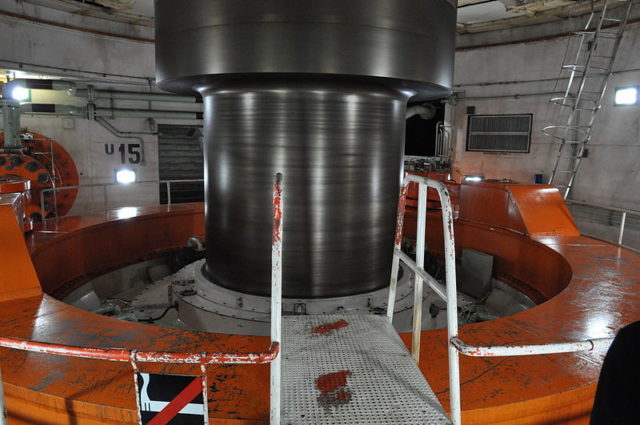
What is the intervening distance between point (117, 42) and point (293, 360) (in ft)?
31.8

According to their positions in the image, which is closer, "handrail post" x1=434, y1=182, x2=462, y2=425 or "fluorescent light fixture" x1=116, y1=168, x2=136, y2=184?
"handrail post" x1=434, y1=182, x2=462, y2=425

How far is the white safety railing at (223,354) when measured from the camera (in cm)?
166

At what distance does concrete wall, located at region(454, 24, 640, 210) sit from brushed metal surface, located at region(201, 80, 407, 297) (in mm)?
6001

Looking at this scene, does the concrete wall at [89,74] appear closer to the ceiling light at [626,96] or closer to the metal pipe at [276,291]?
the metal pipe at [276,291]

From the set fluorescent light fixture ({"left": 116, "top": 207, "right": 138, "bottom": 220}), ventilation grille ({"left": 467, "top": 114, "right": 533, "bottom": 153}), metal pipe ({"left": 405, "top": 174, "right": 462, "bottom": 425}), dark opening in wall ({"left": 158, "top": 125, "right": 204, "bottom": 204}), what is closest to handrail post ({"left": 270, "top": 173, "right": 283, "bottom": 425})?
metal pipe ({"left": 405, "top": 174, "right": 462, "bottom": 425})

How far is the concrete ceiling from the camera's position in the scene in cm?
816

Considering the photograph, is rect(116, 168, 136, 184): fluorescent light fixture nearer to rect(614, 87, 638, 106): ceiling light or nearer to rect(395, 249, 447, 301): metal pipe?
rect(395, 249, 447, 301): metal pipe

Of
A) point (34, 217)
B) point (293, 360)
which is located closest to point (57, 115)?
point (34, 217)

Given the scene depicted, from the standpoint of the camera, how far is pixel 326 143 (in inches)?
144

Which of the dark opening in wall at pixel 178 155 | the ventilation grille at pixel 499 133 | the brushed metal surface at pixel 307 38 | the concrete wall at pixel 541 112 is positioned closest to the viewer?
the brushed metal surface at pixel 307 38

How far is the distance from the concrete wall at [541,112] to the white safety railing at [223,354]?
8346 millimetres

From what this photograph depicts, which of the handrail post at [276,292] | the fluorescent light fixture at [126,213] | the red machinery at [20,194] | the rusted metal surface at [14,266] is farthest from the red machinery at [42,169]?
the handrail post at [276,292]

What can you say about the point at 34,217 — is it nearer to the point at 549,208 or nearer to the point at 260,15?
the point at 260,15

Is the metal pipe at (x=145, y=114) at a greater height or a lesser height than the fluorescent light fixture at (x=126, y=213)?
greater
